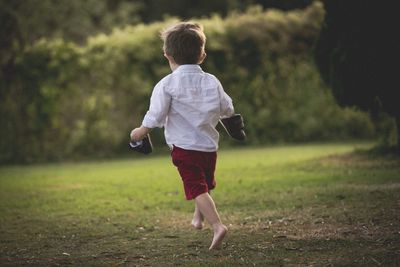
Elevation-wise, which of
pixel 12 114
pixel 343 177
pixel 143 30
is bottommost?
pixel 343 177

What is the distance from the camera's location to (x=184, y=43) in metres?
5.06

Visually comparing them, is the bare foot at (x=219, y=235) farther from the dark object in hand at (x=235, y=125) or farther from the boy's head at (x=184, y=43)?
the boy's head at (x=184, y=43)

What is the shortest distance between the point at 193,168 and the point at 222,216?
62.7 inches

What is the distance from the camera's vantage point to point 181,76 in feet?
16.4

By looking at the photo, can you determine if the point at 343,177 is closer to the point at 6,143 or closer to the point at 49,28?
the point at 6,143

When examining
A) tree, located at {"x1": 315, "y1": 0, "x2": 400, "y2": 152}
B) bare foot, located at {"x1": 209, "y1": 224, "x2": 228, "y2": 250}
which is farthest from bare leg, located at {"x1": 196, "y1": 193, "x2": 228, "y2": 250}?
tree, located at {"x1": 315, "y1": 0, "x2": 400, "y2": 152}

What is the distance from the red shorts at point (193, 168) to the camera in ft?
16.1

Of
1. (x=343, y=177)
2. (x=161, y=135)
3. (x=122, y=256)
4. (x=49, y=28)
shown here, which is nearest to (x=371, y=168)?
(x=343, y=177)

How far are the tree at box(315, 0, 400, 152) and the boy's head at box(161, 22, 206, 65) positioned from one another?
3850 millimetres

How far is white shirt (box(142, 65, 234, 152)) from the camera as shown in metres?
4.95

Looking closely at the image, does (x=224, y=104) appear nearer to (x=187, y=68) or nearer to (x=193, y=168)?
(x=187, y=68)

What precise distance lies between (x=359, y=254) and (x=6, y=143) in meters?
10.3

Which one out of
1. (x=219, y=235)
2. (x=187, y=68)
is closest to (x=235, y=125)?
(x=187, y=68)

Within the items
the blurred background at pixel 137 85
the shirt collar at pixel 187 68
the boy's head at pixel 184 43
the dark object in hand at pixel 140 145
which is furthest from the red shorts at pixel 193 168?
the blurred background at pixel 137 85
